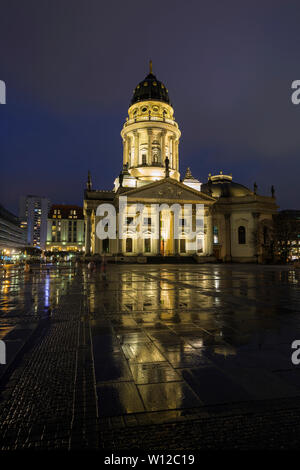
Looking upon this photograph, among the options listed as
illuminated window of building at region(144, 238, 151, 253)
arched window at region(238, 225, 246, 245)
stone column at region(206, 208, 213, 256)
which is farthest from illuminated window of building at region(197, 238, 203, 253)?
arched window at region(238, 225, 246, 245)

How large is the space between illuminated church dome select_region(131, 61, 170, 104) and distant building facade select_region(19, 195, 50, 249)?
131051 mm

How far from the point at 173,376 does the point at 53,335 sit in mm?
3164

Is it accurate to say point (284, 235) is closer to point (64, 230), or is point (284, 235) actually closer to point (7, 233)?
point (7, 233)

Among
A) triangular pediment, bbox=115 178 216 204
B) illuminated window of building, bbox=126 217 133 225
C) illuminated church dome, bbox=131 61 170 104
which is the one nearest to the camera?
triangular pediment, bbox=115 178 216 204

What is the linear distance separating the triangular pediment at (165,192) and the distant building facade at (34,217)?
141 meters

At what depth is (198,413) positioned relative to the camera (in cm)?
295

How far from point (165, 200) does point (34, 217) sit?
514 feet

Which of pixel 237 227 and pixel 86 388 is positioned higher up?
pixel 237 227

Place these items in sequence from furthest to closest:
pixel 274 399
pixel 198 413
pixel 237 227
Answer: pixel 237 227 → pixel 274 399 → pixel 198 413

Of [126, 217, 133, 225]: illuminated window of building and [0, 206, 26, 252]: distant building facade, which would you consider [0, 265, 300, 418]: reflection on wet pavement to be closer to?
[126, 217, 133, 225]: illuminated window of building

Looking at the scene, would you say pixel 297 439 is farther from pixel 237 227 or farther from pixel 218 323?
pixel 237 227

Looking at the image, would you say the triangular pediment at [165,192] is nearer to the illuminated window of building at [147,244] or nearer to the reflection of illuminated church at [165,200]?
the reflection of illuminated church at [165,200]

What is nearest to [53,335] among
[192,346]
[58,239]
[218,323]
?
[192,346]

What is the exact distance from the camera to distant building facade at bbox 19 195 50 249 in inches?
7131
